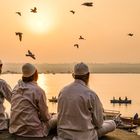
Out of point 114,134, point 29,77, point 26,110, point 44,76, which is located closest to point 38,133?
point 26,110

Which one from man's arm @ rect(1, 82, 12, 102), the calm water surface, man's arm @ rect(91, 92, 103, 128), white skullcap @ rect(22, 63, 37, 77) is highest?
white skullcap @ rect(22, 63, 37, 77)

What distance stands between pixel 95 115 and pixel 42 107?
881mm

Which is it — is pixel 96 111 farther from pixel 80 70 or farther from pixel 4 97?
pixel 4 97

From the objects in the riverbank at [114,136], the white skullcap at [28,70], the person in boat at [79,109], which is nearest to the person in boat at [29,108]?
the white skullcap at [28,70]

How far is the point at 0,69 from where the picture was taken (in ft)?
22.4

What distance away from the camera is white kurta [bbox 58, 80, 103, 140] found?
5691mm

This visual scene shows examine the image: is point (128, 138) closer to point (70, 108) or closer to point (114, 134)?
point (114, 134)

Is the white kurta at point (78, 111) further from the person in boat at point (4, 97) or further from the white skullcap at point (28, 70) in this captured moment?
the person in boat at point (4, 97)

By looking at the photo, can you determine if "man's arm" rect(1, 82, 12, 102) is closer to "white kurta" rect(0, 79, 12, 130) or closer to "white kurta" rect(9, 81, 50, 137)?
"white kurta" rect(0, 79, 12, 130)

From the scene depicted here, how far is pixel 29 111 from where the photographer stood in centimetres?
634

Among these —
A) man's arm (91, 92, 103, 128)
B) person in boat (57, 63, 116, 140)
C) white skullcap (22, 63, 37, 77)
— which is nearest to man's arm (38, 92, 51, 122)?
white skullcap (22, 63, 37, 77)

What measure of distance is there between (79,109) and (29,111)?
948 mm

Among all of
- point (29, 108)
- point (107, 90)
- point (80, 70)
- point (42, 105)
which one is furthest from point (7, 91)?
point (107, 90)

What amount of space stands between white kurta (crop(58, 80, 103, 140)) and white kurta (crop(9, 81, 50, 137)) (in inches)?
21.1
